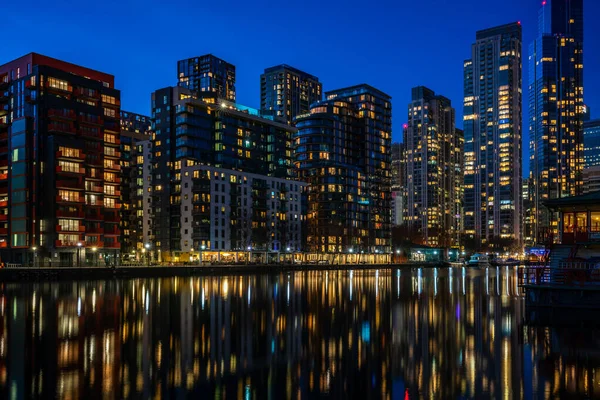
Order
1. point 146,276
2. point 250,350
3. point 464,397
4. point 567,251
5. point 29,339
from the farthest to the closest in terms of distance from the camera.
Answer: point 146,276 < point 567,251 < point 29,339 < point 250,350 < point 464,397

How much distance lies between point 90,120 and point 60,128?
895cm

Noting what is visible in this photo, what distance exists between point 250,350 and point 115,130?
131424 millimetres

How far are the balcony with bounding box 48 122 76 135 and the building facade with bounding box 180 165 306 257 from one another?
46.1m

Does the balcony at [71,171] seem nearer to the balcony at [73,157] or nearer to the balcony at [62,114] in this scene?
the balcony at [73,157]

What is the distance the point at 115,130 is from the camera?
148m

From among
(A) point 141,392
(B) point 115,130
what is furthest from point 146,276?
(A) point 141,392

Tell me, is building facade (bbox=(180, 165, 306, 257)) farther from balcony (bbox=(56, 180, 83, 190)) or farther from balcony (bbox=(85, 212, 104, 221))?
balcony (bbox=(56, 180, 83, 190))

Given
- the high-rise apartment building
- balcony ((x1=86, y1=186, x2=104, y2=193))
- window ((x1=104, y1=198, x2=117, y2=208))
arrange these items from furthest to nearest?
the high-rise apartment building < window ((x1=104, y1=198, x2=117, y2=208)) < balcony ((x1=86, y1=186, x2=104, y2=193))

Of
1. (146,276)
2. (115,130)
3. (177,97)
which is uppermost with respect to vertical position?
(177,97)

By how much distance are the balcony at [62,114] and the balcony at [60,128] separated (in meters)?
1.51

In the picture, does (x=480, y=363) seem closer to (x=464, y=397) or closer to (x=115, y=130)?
(x=464, y=397)

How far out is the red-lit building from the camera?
128375 millimetres

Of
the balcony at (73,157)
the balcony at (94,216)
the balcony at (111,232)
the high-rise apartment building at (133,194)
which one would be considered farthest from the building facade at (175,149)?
the balcony at (73,157)

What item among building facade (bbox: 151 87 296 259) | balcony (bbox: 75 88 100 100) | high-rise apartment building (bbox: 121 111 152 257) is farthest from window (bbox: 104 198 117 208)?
high-rise apartment building (bbox: 121 111 152 257)
